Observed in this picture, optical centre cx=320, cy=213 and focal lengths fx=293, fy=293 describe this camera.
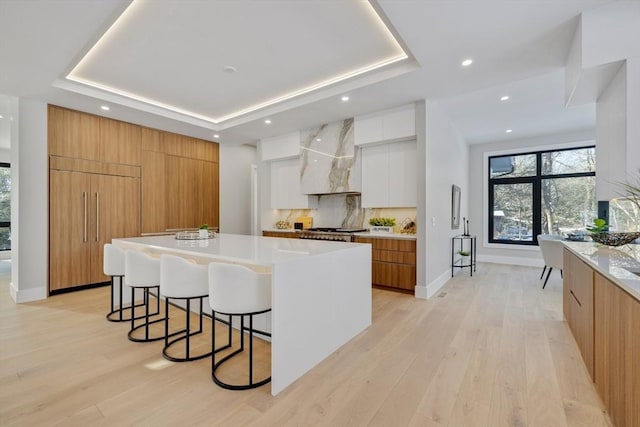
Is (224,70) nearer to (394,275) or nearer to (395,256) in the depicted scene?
(395,256)

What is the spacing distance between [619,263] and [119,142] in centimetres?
620

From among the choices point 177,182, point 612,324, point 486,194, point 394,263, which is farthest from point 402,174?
point 177,182

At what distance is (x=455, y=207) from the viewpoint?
546 centimetres

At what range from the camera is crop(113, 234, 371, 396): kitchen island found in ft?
6.41

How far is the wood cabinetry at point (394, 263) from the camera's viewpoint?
416 cm

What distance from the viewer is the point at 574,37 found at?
2537 mm

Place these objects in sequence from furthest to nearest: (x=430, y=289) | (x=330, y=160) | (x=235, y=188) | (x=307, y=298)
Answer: (x=235, y=188)
(x=330, y=160)
(x=430, y=289)
(x=307, y=298)

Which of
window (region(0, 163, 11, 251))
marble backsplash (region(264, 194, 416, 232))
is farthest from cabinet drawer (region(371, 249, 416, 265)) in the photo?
window (region(0, 163, 11, 251))

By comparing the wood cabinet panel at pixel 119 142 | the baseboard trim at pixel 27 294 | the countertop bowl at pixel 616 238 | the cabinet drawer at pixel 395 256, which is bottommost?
the baseboard trim at pixel 27 294

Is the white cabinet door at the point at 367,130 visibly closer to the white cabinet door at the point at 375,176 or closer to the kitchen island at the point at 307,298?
the white cabinet door at the point at 375,176

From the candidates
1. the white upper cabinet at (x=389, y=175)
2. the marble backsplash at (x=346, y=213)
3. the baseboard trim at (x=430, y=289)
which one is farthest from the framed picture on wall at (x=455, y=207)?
the white upper cabinet at (x=389, y=175)

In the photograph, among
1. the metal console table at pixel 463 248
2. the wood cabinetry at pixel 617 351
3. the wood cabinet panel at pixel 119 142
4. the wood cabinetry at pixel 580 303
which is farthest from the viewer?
the metal console table at pixel 463 248

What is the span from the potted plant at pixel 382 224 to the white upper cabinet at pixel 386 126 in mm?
1280

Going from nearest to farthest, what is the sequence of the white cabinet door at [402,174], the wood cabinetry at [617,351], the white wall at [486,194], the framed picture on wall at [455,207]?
the wood cabinetry at [617,351] < the white cabinet door at [402,174] < the framed picture on wall at [455,207] < the white wall at [486,194]
